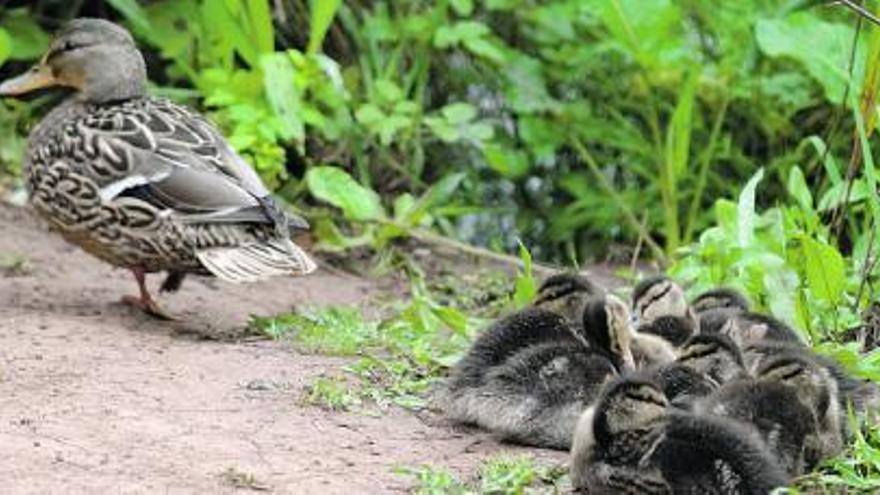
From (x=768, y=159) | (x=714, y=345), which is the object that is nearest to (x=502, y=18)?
(x=768, y=159)

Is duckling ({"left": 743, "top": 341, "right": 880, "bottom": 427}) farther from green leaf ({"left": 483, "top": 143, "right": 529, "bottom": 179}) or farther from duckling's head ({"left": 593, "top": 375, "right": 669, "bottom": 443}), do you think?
green leaf ({"left": 483, "top": 143, "right": 529, "bottom": 179})

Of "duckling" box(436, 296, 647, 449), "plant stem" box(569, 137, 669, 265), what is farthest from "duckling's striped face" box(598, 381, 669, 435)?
"plant stem" box(569, 137, 669, 265)

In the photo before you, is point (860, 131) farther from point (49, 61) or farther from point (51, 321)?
point (49, 61)

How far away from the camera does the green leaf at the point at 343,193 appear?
9523 millimetres

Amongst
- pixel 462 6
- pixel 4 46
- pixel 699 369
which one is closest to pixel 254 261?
pixel 699 369

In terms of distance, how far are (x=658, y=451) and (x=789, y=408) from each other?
586mm

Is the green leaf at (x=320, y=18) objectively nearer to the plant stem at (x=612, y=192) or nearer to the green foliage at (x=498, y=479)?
the plant stem at (x=612, y=192)

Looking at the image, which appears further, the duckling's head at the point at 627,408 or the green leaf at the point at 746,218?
the green leaf at the point at 746,218

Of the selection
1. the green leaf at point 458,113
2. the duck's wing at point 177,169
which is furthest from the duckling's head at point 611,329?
the green leaf at point 458,113

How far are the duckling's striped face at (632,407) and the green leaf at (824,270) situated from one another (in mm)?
1660

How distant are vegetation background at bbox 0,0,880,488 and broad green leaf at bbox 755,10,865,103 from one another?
0.01 meters

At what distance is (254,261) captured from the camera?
797cm

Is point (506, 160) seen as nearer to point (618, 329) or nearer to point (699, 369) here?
point (618, 329)

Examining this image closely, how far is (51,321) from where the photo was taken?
7883 millimetres
